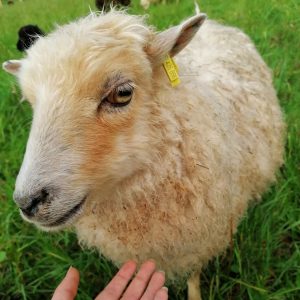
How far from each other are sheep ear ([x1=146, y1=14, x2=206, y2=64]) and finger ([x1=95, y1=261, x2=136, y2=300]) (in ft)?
3.12

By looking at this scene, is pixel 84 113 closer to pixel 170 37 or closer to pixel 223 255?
pixel 170 37

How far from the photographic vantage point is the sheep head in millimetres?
1503

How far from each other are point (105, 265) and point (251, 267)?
87 cm

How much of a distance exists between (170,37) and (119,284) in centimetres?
113

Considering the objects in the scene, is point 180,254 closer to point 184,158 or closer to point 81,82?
point 184,158

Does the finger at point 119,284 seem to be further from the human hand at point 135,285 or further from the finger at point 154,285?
the finger at point 154,285

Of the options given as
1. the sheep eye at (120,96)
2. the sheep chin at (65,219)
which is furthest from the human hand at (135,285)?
the sheep eye at (120,96)

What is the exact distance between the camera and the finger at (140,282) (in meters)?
1.92

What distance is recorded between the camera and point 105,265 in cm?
259

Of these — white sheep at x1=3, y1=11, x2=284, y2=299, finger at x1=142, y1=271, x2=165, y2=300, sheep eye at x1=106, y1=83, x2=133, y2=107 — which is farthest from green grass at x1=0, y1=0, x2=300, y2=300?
sheep eye at x1=106, y1=83, x2=133, y2=107

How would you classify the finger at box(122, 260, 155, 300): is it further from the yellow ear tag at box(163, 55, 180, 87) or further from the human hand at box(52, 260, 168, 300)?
the yellow ear tag at box(163, 55, 180, 87)

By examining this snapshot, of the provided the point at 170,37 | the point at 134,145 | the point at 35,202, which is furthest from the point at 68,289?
the point at 170,37

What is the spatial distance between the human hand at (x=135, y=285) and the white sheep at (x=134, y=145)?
11 centimetres

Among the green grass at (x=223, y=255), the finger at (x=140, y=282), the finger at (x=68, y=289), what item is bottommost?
the green grass at (x=223, y=255)
